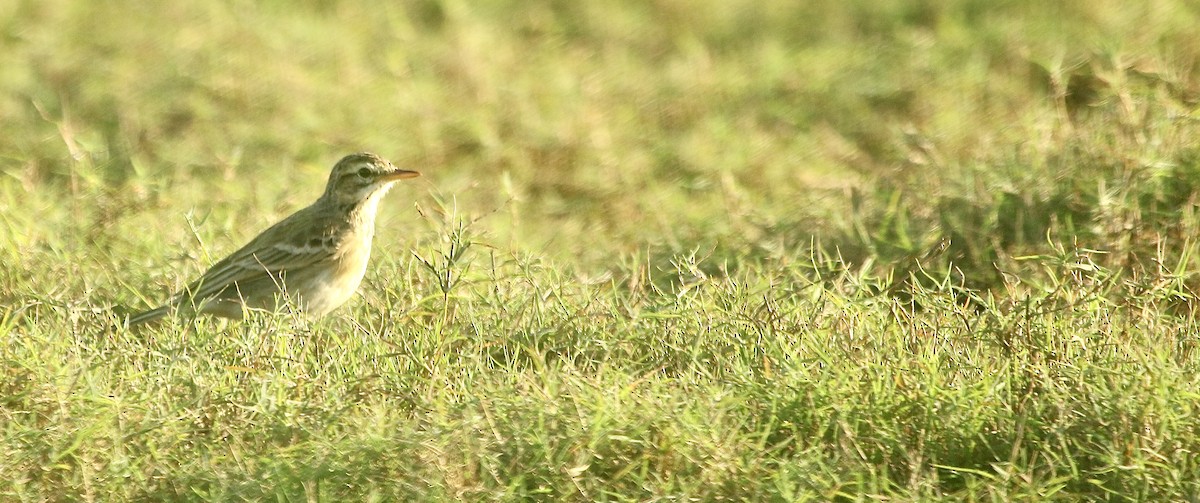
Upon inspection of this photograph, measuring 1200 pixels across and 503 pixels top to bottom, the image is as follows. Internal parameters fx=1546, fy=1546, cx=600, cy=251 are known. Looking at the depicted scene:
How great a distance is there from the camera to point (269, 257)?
6.11 m

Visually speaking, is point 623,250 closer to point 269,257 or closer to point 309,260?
point 309,260

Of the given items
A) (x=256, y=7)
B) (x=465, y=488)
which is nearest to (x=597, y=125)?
(x=256, y=7)

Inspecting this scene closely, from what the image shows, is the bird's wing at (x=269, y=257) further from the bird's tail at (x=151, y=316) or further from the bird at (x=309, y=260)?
the bird's tail at (x=151, y=316)

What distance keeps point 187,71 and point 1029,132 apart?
500cm

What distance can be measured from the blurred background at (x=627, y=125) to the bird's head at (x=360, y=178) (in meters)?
0.25

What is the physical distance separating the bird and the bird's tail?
0.01m

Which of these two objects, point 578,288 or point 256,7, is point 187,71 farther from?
point 578,288

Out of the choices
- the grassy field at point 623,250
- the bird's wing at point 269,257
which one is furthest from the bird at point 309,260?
the grassy field at point 623,250

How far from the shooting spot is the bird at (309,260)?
229 inches

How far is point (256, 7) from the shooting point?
34.3 feet

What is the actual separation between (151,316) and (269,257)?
0.67m

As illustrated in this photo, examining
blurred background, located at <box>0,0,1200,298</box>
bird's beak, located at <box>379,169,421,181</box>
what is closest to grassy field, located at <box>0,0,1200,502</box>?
blurred background, located at <box>0,0,1200,298</box>

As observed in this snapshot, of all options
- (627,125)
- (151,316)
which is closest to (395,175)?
(151,316)

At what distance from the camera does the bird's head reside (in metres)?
6.47
